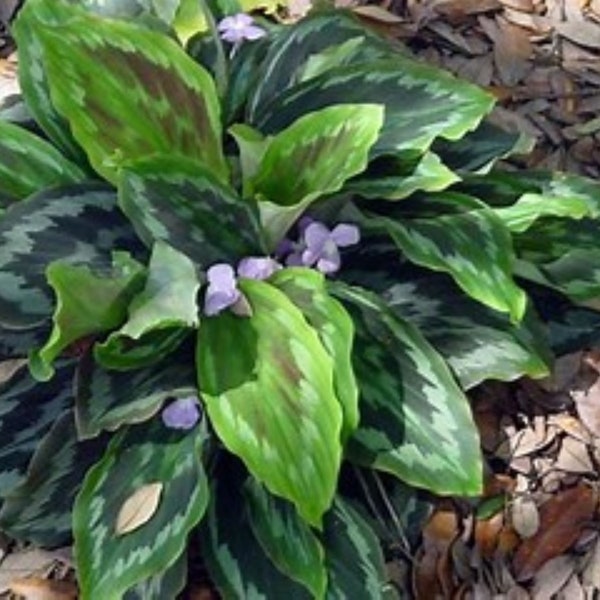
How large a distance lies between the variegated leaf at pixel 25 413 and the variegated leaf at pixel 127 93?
335 mm

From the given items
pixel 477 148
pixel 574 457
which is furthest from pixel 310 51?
pixel 574 457

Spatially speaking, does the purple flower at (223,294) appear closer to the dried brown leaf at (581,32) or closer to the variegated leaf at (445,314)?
the variegated leaf at (445,314)

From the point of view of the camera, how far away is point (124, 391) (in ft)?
Result: 7.50

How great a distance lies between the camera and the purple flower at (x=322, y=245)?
237cm

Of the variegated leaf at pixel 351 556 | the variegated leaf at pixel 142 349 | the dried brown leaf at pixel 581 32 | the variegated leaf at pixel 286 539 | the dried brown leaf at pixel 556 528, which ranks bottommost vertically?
the dried brown leaf at pixel 556 528

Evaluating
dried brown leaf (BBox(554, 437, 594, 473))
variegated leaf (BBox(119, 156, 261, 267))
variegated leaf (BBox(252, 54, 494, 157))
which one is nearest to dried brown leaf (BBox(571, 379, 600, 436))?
dried brown leaf (BBox(554, 437, 594, 473))

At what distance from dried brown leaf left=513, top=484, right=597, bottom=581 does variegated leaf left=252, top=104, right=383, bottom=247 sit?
612mm

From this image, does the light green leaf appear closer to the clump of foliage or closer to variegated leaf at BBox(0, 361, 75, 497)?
the clump of foliage

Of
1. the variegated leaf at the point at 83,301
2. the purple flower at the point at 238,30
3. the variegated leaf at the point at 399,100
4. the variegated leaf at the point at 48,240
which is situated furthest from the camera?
the purple flower at the point at 238,30

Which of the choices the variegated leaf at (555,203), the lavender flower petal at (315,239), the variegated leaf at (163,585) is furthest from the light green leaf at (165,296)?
the variegated leaf at (555,203)

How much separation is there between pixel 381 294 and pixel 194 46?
52 centimetres

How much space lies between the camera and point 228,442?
215 cm

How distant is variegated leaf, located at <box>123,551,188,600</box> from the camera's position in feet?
7.41

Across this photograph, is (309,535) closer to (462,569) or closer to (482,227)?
(462,569)
